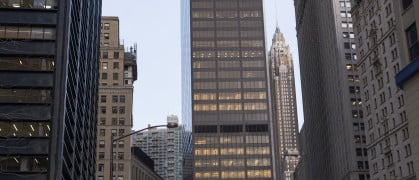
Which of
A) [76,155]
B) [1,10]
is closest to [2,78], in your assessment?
[1,10]

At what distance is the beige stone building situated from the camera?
32656mm

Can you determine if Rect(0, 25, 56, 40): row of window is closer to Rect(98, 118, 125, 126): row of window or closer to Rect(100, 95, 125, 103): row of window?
Rect(98, 118, 125, 126): row of window

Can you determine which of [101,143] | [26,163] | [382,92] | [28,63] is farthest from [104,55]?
[26,163]

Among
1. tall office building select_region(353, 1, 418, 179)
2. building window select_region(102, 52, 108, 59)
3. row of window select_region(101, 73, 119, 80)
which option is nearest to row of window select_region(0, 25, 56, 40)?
tall office building select_region(353, 1, 418, 179)

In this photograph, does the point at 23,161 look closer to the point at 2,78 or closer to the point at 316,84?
the point at 2,78

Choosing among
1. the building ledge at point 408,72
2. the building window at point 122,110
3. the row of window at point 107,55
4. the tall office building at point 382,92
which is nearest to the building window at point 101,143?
the building window at point 122,110

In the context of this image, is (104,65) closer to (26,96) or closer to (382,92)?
(382,92)

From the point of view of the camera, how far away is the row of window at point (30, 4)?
233ft

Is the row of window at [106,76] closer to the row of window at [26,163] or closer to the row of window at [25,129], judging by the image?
the row of window at [25,129]

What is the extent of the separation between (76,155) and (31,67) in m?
19.0

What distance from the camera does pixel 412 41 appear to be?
114ft

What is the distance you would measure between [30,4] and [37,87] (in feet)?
32.0

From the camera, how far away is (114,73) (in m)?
155

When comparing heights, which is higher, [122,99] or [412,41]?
[122,99]
